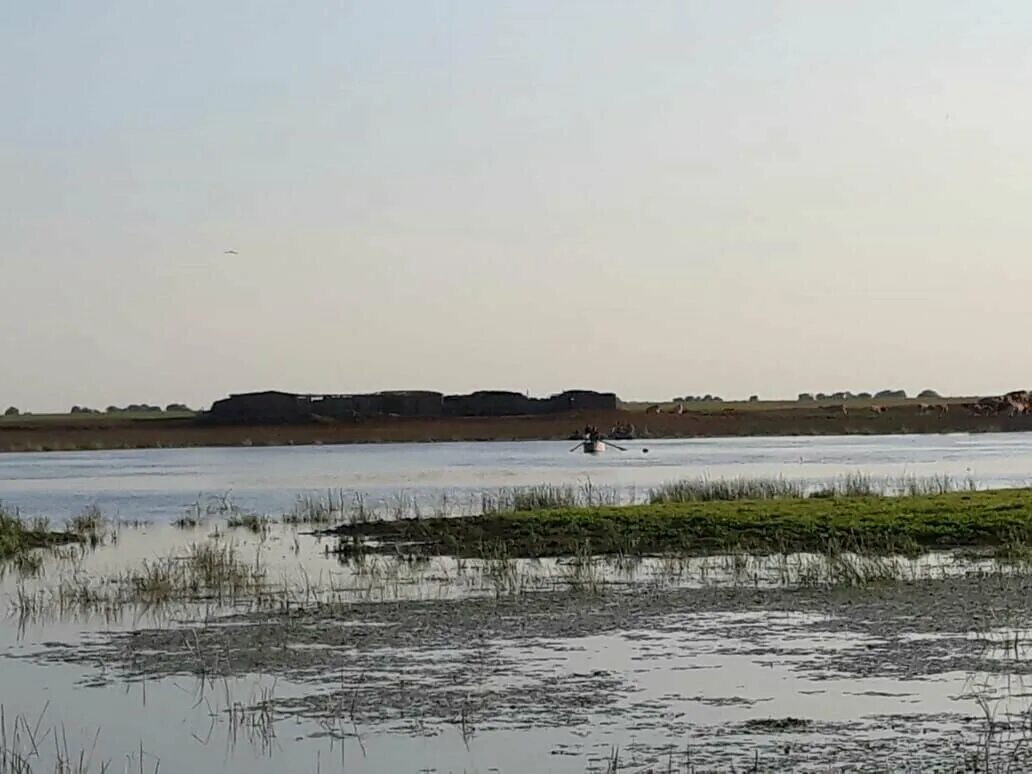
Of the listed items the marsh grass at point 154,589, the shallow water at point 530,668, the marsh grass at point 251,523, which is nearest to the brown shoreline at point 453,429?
the marsh grass at point 251,523

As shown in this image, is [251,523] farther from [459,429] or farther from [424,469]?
[459,429]

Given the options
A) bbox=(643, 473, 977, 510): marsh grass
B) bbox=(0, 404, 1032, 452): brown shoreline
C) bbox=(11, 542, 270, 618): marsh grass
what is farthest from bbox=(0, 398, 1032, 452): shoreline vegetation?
bbox=(11, 542, 270, 618): marsh grass

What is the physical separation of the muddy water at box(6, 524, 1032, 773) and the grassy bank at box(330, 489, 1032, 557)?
3.51 meters

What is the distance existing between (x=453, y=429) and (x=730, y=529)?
7881cm

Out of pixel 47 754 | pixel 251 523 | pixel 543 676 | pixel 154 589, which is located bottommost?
pixel 47 754

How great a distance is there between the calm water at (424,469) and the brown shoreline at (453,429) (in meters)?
10.1

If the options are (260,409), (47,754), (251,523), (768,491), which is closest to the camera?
(47,754)

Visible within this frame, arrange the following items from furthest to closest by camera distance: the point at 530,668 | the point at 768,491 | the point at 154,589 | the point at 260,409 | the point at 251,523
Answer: the point at 260,409 < the point at 768,491 < the point at 251,523 < the point at 154,589 < the point at 530,668

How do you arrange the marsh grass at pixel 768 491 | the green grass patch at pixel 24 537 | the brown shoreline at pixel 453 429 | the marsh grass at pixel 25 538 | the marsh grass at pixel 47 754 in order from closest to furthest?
the marsh grass at pixel 47 754
the marsh grass at pixel 25 538
the green grass patch at pixel 24 537
the marsh grass at pixel 768 491
the brown shoreline at pixel 453 429

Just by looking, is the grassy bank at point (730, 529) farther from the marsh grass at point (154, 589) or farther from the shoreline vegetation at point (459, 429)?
the shoreline vegetation at point (459, 429)

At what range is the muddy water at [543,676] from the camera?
12.7m

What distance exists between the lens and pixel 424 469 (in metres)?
63.3

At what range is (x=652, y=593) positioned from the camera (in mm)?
21609

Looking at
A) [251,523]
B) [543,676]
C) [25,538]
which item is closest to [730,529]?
[251,523]
